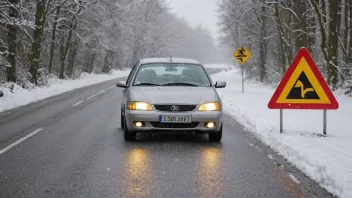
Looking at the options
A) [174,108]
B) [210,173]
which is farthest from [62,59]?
[210,173]

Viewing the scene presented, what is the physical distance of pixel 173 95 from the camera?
7.45m

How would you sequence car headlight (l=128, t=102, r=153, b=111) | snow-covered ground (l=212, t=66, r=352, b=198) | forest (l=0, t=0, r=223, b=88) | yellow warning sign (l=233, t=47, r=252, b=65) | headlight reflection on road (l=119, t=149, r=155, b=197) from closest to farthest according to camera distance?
1. headlight reflection on road (l=119, t=149, r=155, b=197)
2. snow-covered ground (l=212, t=66, r=352, b=198)
3. car headlight (l=128, t=102, r=153, b=111)
4. forest (l=0, t=0, r=223, b=88)
5. yellow warning sign (l=233, t=47, r=252, b=65)

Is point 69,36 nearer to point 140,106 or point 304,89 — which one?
point 140,106

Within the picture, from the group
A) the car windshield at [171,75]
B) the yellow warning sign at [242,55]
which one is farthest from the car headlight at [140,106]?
the yellow warning sign at [242,55]

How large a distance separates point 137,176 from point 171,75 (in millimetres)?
3693

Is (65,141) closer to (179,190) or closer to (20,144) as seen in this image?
(20,144)

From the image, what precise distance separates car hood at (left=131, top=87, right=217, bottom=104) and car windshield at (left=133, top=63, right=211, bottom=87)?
0.41 m

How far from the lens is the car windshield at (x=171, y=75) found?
8367mm

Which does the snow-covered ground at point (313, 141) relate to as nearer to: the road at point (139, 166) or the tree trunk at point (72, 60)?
the road at point (139, 166)

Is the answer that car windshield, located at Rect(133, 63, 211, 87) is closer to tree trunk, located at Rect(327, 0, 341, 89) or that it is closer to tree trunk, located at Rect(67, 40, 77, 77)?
tree trunk, located at Rect(327, 0, 341, 89)

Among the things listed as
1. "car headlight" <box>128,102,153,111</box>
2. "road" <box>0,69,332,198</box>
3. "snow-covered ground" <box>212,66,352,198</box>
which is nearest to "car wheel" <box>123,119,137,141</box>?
"road" <box>0,69,332,198</box>

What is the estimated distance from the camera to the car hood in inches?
288

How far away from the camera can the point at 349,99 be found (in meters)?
15.4

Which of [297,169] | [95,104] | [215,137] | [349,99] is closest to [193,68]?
[215,137]
